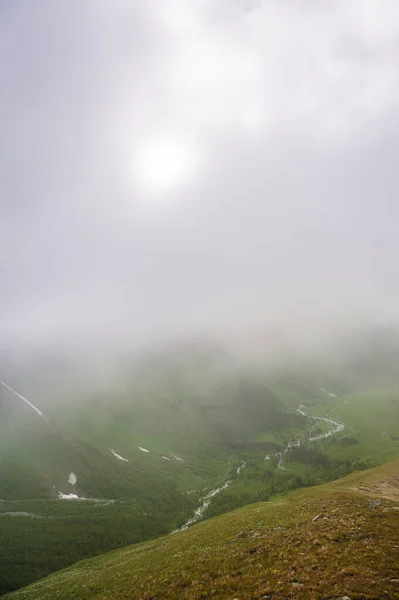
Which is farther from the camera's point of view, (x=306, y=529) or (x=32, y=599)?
(x=32, y=599)

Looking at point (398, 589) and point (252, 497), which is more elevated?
point (398, 589)

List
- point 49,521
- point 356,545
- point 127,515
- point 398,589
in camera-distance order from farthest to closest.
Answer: point 127,515, point 49,521, point 356,545, point 398,589

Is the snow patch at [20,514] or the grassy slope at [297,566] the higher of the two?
the grassy slope at [297,566]

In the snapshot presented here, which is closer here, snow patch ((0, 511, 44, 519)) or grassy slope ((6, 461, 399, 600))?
grassy slope ((6, 461, 399, 600))

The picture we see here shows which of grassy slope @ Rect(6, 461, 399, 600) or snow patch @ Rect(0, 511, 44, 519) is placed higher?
grassy slope @ Rect(6, 461, 399, 600)

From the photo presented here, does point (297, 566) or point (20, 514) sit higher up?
point (297, 566)

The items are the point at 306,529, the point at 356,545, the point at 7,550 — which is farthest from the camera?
the point at 7,550

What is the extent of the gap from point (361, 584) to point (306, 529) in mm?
15527

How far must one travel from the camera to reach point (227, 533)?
4247 cm

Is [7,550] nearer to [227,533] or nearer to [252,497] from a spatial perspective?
[252,497]

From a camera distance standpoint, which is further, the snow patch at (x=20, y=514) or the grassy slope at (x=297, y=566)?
the snow patch at (x=20, y=514)

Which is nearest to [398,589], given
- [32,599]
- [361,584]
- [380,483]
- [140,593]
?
[361,584]

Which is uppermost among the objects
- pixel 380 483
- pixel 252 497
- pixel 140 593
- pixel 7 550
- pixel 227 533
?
pixel 140 593

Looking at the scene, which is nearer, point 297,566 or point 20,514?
point 297,566
